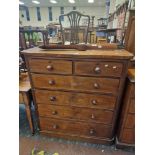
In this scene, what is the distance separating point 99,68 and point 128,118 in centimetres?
58

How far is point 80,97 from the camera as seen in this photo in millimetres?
1356

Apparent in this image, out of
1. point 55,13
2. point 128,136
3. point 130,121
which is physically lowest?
point 128,136

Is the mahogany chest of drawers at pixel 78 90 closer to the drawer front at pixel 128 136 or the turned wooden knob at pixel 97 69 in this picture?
the turned wooden knob at pixel 97 69

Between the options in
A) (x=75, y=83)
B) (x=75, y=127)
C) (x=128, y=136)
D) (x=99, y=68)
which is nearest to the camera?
(x=99, y=68)

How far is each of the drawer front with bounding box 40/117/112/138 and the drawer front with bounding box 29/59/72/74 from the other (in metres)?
0.60

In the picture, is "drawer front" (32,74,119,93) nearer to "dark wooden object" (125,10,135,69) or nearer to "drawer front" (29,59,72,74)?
"drawer front" (29,59,72,74)

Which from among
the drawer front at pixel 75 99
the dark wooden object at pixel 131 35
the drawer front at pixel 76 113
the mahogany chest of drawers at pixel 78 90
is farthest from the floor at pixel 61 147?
the dark wooden object at pixel 131 35

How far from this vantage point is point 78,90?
1322mm

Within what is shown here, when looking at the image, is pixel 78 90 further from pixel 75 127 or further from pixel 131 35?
pixel 131 35

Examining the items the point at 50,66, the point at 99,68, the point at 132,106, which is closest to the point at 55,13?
the point at 50,66

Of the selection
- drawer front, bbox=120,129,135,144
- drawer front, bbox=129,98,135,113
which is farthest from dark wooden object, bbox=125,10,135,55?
drawer front, bbox=120,129,135,144

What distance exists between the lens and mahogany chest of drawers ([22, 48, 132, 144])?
118 cm
